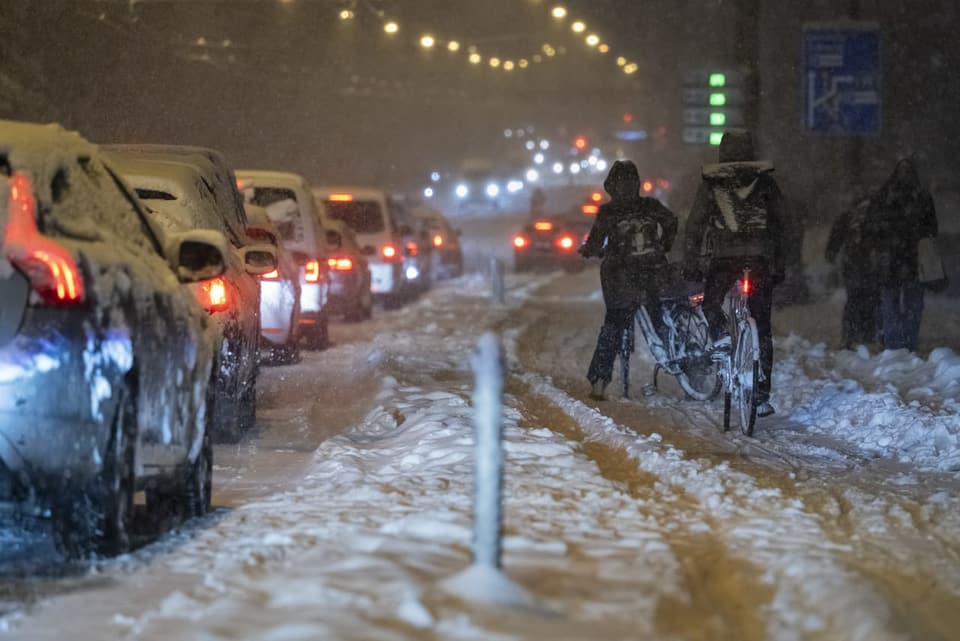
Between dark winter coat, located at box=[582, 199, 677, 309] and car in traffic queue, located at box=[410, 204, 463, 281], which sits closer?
dark winter coat, located at box=[582, 199, 677, 309]

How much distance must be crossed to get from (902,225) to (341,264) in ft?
25.7

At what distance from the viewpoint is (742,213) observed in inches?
408

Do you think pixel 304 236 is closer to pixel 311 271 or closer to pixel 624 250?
pixel 311 271

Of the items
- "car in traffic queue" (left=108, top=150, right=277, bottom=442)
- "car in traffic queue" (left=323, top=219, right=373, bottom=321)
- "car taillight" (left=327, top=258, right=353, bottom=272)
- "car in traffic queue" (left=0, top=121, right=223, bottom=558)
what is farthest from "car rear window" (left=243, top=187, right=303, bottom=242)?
"car in traffic queue" (left=0, top=121, right=223, bottom=558)

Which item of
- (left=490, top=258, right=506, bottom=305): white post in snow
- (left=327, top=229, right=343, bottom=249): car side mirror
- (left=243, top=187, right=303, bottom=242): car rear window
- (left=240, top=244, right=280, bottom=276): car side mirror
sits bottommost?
(left=490, top=258, right=506, bottom=305): white post in snow

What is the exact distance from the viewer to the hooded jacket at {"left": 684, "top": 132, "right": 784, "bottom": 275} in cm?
1032

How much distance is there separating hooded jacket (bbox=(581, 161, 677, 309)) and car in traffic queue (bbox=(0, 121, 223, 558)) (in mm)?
5376

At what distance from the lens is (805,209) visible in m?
24.3

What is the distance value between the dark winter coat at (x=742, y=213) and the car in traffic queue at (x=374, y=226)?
12.7 meters

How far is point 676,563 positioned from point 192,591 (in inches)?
70.6

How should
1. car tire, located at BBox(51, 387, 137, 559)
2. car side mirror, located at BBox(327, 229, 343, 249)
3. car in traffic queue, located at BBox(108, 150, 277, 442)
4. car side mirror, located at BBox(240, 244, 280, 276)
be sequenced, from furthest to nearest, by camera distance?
car side mirror, located at BBox(327, 229, 343, 249) → car side mirror, located at BBox(240, 244, 280, 276) → car in traffic queue, located at BBox(108, 150, 277, 442) → car tire, located at BBox(51, 387, 137, 559)

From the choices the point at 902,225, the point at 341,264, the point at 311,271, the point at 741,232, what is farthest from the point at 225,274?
the point at 341,264

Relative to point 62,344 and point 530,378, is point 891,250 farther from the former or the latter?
point 62,344

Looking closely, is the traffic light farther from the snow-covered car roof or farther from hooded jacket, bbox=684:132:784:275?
the snow-covered car roof
